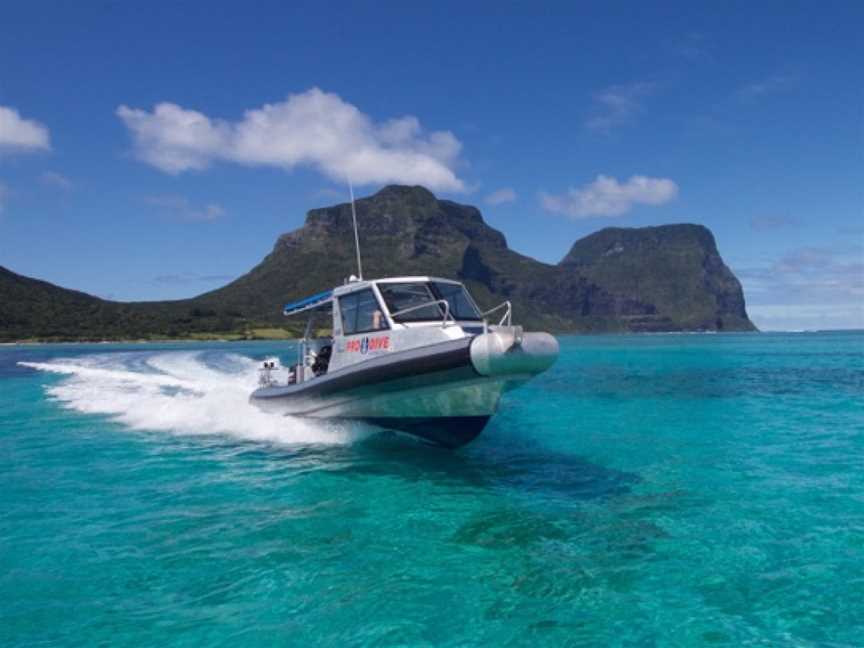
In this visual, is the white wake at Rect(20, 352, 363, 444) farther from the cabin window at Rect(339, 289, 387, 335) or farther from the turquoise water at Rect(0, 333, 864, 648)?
the cabin window at Rect(339, 289, 387, 335)

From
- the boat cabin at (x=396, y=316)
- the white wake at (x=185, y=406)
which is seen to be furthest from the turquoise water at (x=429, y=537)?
the boat cabin at (x=396, y=316)

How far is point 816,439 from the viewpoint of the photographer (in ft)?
44.6

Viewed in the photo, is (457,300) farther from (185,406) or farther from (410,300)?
(185,406)

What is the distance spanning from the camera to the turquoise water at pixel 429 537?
204 inches

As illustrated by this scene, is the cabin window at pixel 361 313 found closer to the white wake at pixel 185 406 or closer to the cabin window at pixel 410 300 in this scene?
the cabin window at pixel 410 300

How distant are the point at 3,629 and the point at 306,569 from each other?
262 cm

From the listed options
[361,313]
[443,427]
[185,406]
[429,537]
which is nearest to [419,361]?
[443,427]

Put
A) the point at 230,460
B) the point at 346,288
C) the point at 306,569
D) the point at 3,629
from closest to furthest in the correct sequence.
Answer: the point at 3,629 < the point at 306,569 < the point at 230,460 < the point at 346,288

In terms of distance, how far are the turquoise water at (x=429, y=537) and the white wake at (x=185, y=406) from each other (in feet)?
0.55

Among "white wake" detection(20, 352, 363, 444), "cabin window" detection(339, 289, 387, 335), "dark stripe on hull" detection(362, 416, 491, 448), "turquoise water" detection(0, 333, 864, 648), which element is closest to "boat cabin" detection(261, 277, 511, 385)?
"cabin window" detection(339, 289, 387, 335)

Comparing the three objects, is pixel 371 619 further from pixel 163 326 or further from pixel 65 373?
pixel 163 326

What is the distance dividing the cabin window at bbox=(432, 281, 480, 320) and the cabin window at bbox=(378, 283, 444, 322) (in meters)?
0.24

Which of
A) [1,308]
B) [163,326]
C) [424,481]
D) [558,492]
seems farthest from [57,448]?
[1,308]

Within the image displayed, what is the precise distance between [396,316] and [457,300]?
148 cm
